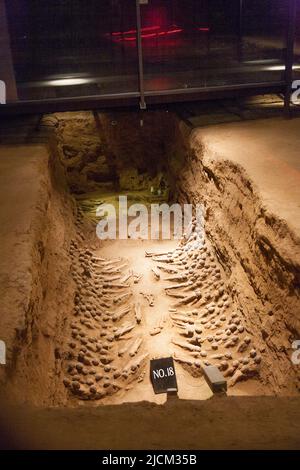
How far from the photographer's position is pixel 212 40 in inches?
394

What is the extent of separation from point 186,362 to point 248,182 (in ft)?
6.85

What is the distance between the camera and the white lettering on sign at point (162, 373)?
4029 millimetres

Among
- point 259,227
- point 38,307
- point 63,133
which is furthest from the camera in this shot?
point 63,133

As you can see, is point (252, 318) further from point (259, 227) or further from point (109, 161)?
point (109, 161)

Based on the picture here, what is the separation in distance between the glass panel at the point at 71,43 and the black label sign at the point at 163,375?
16.5 ft

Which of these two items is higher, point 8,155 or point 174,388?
point 8,155

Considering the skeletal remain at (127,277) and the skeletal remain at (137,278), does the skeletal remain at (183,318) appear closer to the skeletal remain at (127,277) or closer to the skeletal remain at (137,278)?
the skeletal remain at (137,278)

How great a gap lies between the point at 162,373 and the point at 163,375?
0.02 metres

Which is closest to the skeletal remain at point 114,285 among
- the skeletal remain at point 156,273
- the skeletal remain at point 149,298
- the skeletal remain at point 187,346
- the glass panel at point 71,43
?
the skeletal remain at point 149,298

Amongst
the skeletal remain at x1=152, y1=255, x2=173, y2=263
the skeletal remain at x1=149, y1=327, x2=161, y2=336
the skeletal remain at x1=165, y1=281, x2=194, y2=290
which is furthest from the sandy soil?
the skeletal remain at x1=149, y1=327, x2=161, y2=336

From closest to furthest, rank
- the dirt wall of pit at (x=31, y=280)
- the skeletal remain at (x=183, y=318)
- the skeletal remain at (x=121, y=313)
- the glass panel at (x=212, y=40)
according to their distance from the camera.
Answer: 1. the dirt wall of pit at (x=31, y=280)
2. the skeletal remain at (x=183, y=318)
3. the skeletal remain at (x=121, y=313)
4. the glass panel at (x=212, y=40)

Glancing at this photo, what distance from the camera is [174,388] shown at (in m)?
3.92

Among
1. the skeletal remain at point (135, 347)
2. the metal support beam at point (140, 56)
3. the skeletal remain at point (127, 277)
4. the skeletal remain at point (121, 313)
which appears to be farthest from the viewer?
the metal support beam at point (140, 56)
